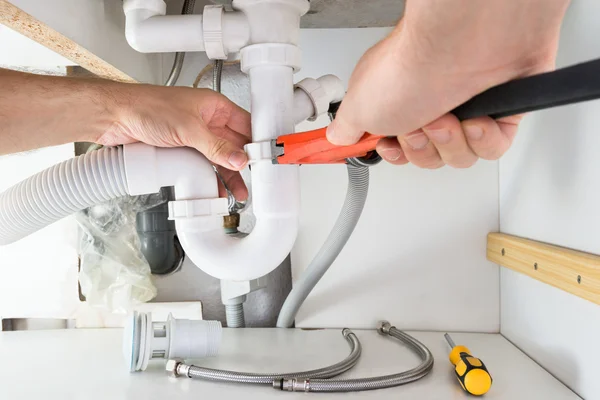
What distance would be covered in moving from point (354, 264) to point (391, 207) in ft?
0.49

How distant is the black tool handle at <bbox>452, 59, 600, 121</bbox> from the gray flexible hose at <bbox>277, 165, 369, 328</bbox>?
52 cm

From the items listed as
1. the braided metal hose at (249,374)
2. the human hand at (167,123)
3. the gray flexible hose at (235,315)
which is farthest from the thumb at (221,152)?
the gray flexible hose at (235,315)

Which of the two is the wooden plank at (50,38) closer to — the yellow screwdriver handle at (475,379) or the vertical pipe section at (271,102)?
the vertical pipe section at (271,102)

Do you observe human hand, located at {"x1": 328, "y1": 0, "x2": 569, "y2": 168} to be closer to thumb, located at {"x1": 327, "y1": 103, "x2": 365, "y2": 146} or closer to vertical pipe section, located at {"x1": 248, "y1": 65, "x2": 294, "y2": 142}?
thumb, located at {"x1": 327, "y1": 103, "x2": 365, "y2": 146}

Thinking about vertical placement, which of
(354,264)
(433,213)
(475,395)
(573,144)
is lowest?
(475,395)

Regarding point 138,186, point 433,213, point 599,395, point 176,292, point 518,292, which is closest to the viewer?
point 599,395

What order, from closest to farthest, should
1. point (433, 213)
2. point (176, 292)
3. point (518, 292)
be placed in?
1. point (518, 292)
2. point (433, 213)
3. point (176, 292)

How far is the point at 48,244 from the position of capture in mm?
1146

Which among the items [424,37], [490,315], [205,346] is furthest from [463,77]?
[490,315]

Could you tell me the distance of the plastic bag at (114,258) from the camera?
1.06 m

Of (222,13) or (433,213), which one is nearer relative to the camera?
(222,13)

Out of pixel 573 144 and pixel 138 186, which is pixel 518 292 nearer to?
pixel 573 144

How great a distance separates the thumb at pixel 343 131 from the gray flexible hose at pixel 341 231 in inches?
14.0

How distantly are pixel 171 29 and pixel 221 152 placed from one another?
8.2 inches
